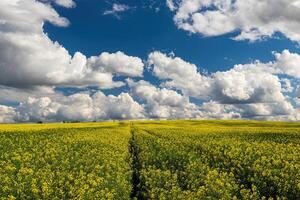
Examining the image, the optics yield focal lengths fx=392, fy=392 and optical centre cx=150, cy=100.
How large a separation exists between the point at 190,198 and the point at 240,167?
8.11 m

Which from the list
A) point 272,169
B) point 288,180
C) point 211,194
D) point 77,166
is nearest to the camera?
point 211,194

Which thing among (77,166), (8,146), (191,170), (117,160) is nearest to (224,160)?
(191,170)

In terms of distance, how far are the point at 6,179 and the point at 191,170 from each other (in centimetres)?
882

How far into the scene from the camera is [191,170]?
19422mm

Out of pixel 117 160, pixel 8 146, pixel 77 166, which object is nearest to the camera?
pixel 77 166

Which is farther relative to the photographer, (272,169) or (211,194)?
(272,169)

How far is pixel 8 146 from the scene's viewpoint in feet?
101

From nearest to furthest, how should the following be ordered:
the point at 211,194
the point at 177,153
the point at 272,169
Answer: the point at 211,194, the point at 272,169, the point at 177,153

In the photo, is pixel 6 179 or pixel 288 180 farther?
pixel 288 180

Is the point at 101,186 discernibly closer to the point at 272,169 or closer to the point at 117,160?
the point at 117,160

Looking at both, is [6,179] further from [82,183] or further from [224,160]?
[224,160]

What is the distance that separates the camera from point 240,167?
67.2ft

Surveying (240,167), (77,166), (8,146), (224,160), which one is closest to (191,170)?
(240,167)

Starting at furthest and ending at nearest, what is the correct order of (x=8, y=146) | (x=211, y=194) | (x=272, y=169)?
(x=8, y=146)
(x=272, y=169)
(x=211, y=194)
